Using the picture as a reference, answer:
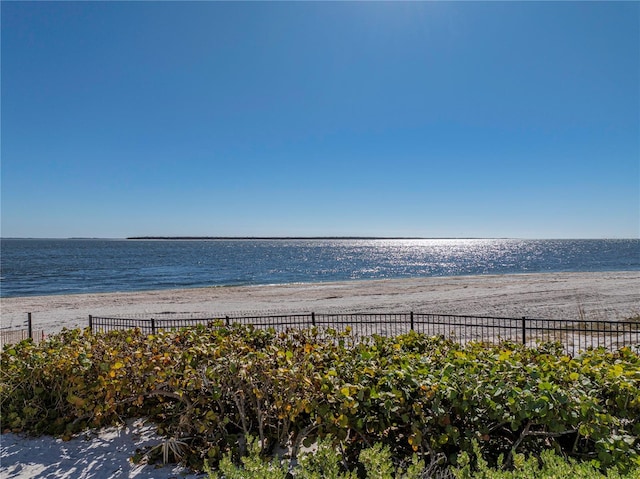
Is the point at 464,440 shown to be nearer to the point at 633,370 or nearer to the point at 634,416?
the point at 634,416

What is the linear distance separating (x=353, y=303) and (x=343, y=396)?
74.8ft

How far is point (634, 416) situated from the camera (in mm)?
3748

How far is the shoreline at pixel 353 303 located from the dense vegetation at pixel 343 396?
1597 cm

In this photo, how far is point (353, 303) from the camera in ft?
87.2

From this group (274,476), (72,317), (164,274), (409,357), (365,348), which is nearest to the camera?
(274,476)

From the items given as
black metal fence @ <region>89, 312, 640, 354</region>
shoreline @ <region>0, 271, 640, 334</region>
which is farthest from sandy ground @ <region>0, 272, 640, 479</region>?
black metal fence @ <region>89, 312, 640, 354</region>

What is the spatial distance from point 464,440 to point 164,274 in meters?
56.9

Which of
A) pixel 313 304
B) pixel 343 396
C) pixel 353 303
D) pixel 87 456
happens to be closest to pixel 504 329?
pixel 343 396

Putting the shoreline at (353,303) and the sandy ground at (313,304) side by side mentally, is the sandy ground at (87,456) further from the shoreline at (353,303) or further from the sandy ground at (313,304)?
the shoreline at (353,303)

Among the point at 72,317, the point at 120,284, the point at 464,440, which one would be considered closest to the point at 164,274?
the point at 120,284

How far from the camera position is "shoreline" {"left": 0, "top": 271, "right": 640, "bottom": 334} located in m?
21.5

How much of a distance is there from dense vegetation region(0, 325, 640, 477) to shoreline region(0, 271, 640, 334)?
52.4ft

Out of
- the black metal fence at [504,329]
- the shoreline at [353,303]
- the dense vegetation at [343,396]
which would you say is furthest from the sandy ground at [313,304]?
the black metal fence at [504,329]

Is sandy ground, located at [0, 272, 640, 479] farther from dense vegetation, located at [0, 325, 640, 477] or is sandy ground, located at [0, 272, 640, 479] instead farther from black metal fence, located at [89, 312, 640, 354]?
black metal fence, located at [89, 312, 640, 354]
